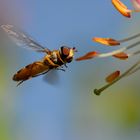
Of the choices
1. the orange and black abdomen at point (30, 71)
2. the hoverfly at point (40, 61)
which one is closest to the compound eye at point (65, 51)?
the hoverfly at point (40, 61)

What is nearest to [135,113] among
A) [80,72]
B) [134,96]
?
[134,96]

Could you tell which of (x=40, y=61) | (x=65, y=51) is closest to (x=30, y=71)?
(x=40, y=61)

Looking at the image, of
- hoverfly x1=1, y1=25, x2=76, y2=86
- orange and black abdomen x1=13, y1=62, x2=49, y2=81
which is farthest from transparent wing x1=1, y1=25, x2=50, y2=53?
orange and black abdomen x1=13, y1=62, x2=49, y2=81

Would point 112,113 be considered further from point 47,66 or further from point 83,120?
point 47,66

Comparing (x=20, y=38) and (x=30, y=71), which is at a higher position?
(x=20, y=38)

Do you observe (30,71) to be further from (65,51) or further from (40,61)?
(65,51)

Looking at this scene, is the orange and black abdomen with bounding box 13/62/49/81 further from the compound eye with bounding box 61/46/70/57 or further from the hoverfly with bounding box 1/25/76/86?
the compound eye with bounding box 61/46/70/57

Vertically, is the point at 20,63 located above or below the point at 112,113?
above

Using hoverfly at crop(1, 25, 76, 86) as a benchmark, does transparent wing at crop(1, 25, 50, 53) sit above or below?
above
